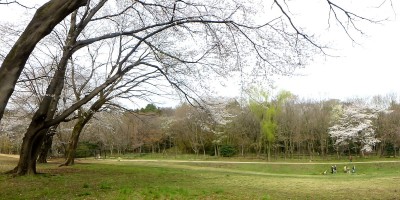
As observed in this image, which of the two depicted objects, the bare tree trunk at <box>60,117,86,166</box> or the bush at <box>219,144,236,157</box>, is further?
the bush at <box>219,144,236,157</box>

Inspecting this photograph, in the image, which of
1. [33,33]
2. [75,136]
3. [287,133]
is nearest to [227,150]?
[287,133]

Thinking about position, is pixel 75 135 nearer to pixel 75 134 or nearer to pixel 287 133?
pixel 75 134

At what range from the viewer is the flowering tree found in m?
46.8

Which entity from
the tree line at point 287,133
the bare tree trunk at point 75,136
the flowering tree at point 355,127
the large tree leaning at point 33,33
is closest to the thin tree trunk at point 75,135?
the bare tree trunk at point 75,136

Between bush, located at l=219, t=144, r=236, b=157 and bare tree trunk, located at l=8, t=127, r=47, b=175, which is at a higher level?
bare tree trunk, located at l=8, t=127, r=47, b=175

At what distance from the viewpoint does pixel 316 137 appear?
158ft

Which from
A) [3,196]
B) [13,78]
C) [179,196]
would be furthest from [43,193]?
[13,78]

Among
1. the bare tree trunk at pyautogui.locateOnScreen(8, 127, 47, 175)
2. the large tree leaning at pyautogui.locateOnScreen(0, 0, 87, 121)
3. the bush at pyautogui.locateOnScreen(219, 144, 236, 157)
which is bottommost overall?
the bush at pyautogui.locateOnScreen(219, 144, 236, 157)

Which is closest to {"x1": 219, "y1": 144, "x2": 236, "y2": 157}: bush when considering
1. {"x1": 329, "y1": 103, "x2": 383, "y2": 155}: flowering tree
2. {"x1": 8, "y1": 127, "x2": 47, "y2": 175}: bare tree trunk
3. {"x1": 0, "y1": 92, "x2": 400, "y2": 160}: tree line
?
{"x1": 0, "y1": 92, "x2": 400, "y2": 160}: tree line

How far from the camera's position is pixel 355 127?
4812cm

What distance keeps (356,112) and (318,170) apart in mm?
20900

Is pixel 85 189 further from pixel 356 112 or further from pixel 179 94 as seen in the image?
pixel 356 112

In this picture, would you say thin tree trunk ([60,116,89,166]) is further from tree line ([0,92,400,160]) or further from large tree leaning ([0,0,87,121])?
tree line ([0,92,400,160])

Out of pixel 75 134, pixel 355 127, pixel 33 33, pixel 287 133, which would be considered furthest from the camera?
pixel 355 127
